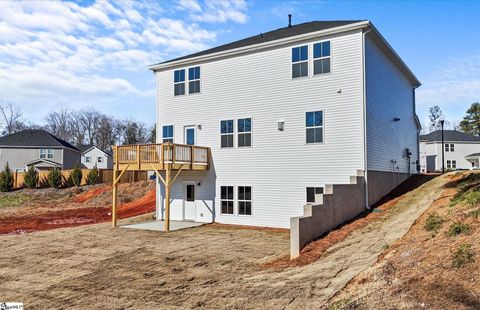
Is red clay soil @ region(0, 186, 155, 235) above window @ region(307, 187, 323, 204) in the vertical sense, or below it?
below

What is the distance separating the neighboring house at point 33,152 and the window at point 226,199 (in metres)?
34.6

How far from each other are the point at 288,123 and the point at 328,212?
17.1 feet

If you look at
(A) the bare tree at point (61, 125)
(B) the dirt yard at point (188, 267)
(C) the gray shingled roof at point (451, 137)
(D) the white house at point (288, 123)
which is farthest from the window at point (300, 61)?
(A) the bare tree at point (61, 125)

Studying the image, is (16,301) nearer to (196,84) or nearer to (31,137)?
(196,84)

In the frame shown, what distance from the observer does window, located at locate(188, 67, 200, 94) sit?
18.4 metres

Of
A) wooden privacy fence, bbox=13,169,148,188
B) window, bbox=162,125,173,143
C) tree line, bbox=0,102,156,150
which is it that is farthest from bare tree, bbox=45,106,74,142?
window, bbox=162,125,173,143

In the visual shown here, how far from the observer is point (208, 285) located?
26.8 ft

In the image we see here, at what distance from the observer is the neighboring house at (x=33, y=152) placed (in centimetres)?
4409

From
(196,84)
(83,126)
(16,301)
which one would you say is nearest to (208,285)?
(16,301)

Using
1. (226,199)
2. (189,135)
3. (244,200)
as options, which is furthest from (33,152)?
(244,200)

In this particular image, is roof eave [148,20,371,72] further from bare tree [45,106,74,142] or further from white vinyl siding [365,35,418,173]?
bare tree [45,106,74,142]

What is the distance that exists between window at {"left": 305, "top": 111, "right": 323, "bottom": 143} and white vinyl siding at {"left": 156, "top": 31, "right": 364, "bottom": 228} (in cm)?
19

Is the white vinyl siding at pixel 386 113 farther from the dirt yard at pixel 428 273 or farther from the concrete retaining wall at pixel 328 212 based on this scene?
the dirt yard at pixel 428 273

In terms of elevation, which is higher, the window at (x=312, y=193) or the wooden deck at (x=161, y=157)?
the wooden deck at (x=161, y=157)
